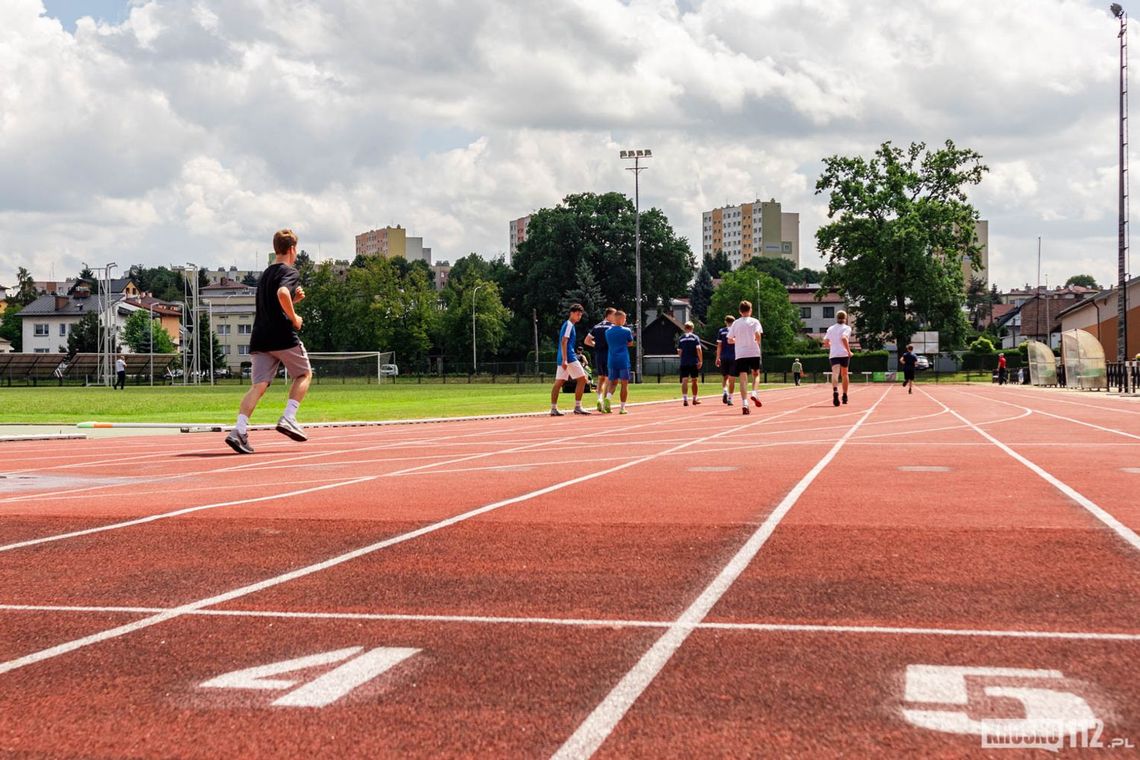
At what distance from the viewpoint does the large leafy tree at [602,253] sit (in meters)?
89.4

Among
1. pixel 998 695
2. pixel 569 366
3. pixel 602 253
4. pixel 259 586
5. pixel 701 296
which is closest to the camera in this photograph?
pixel 998 695

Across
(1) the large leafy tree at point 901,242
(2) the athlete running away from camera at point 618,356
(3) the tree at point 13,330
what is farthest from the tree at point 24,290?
(2) the athlete running away from camera at point 618,356

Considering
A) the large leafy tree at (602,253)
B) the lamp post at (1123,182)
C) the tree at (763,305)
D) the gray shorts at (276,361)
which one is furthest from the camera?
the tree at (763,305)

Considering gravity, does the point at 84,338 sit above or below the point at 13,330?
below

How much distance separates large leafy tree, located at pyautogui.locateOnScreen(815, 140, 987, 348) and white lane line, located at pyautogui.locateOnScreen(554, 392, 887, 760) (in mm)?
66801

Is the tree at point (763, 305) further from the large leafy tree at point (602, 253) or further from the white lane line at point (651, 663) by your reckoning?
the white lane line at point (651, 663)

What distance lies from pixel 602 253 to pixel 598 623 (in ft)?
289

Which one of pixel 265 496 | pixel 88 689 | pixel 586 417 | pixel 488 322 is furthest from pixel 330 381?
pixel 88 689

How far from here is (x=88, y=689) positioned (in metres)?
3.27

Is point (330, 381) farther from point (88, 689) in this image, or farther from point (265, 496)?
point (88, 689)

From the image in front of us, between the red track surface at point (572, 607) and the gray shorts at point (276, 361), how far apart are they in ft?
7.77

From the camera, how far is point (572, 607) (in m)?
4.18

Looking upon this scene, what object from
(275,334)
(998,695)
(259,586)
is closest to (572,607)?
(259,586)

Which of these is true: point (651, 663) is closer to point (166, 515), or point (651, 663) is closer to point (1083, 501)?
point (166, 515)
